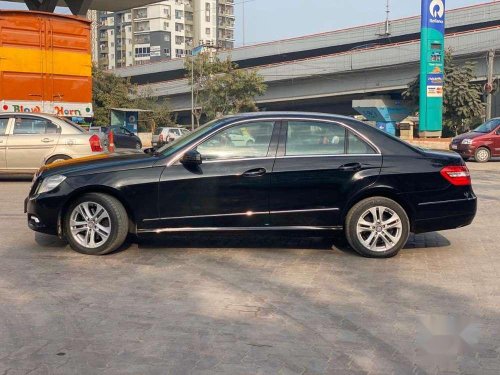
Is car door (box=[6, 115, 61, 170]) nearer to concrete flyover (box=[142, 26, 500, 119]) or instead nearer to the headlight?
the headlight

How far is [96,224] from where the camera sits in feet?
21.2

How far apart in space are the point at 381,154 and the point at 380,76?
47.7 metres

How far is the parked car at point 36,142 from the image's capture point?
12.4 meters

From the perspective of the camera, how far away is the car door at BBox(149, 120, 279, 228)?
21.1ft

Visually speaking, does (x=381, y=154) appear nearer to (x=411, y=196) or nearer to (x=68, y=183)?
(x=411, y=196)

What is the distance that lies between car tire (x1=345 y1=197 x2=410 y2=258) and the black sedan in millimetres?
11

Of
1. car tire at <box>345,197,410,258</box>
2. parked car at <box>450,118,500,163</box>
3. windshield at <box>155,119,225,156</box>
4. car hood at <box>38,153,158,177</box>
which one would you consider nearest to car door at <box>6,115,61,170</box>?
car hood at <box>38,153,158,177</box>

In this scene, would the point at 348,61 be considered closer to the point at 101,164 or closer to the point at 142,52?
the point at 101,164

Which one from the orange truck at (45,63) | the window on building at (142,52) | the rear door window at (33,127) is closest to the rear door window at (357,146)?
the rear door window at (33,127)

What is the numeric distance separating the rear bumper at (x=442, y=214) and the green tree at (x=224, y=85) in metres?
45.6

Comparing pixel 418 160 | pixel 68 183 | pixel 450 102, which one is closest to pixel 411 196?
pixel 418 160

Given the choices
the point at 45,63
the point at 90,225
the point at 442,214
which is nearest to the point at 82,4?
the point at 45,63

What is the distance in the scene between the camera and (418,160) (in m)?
6.66

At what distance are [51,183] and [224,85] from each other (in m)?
47.8
